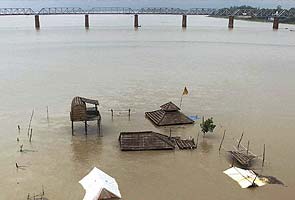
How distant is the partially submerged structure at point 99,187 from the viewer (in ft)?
60.2

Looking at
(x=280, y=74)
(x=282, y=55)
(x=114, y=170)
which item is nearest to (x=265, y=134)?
(x=114, y=170)

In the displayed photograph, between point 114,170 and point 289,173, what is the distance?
10.8m

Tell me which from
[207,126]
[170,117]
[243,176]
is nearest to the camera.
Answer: [243,176]

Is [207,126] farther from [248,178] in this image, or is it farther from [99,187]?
[99,187]

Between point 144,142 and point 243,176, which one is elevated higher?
point 144,142

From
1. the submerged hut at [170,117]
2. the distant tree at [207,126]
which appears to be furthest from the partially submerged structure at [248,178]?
the submerged hut at [170,117]

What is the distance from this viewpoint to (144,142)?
2639 centimetres

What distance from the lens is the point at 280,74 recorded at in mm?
54812

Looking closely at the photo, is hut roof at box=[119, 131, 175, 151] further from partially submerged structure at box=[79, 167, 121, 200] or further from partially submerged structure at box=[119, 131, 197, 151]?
partially submerged structure at box=[79, 167, 121, 200]

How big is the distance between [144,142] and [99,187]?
8256 millimetres

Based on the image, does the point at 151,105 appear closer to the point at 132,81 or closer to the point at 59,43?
the point at 132,81

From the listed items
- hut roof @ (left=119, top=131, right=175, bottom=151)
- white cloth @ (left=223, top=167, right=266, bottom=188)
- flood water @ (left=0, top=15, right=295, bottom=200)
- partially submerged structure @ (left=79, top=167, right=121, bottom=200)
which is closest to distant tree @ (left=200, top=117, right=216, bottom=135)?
flood water @ (left=0, top=15, right=295, bottom=200)

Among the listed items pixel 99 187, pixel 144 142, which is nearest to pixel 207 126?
pixel 144 142

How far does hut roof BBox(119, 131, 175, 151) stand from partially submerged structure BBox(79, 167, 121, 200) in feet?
21.7
